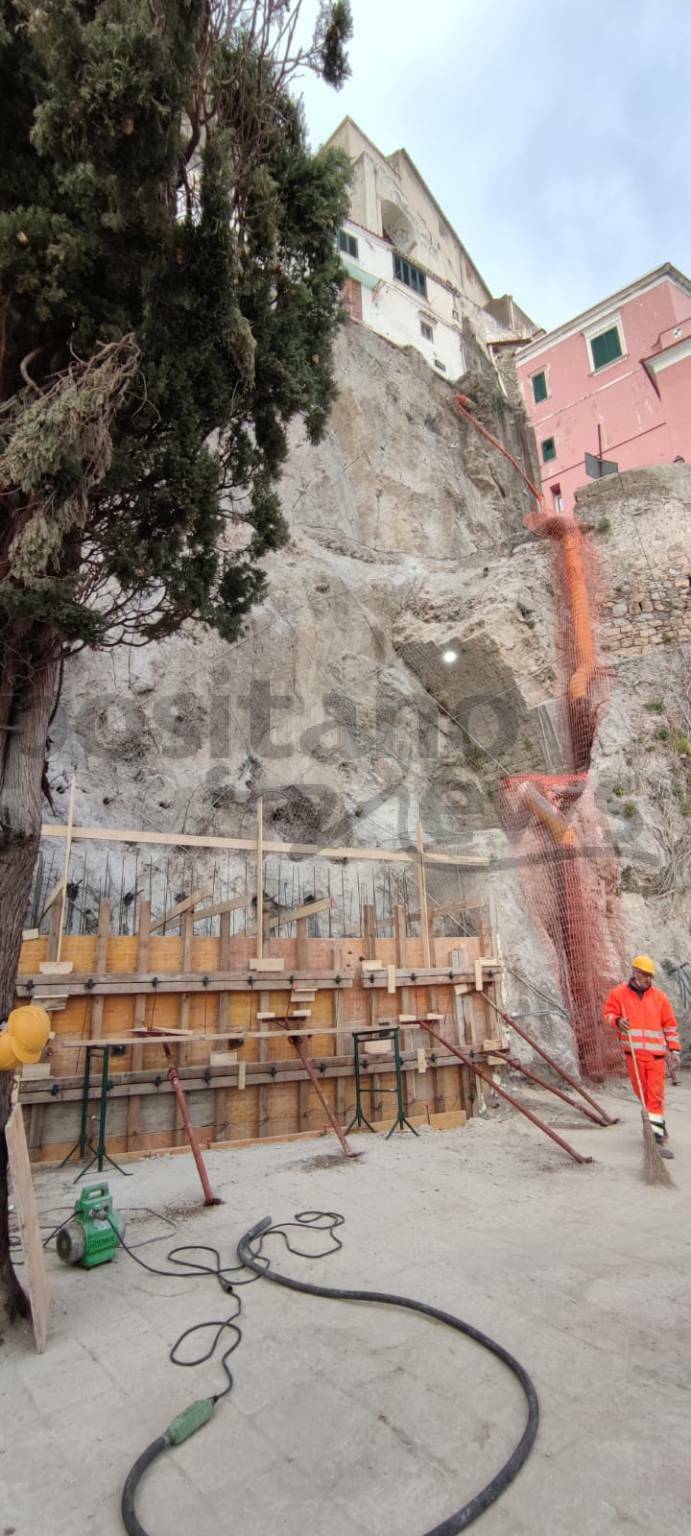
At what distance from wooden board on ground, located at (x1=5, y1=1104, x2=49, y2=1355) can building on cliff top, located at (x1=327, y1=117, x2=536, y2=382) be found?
95.5 feet

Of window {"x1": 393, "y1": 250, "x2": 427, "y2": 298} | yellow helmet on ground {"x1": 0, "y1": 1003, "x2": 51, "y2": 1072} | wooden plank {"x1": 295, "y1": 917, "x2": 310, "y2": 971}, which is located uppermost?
window {"x1": 393, "y1": 250, "x2": 427, "y2": 298}

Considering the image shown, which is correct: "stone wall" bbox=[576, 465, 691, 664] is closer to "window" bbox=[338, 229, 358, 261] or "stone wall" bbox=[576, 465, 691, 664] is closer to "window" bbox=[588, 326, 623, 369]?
"window" bbox=[588, 326, 623, 369]

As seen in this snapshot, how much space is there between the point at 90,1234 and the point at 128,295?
221 inches

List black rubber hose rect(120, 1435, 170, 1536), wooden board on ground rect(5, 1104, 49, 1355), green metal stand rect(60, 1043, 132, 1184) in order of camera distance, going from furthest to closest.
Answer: green metal stand rect(60, 1043, 132, 1184) < wooden board on ground rect(5, 1104, 49, 1355) < black rubber hose rect(120, 1435, 170, 1536)

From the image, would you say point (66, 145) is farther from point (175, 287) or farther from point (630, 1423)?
point (630, 1423)

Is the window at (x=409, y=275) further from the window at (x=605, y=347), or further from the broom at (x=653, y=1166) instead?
the broom at (x=653, y=1166)

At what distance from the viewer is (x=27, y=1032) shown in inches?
125

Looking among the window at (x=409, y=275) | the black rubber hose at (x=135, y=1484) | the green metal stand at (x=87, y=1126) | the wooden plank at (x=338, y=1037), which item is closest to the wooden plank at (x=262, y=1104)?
the wooden plank at (x=338, y=1037)

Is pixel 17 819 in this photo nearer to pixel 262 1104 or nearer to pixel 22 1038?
pixel 22 1038

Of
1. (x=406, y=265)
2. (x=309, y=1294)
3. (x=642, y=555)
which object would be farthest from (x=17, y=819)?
(x=406, y=265)

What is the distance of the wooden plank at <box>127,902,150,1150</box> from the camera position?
6.80 metres

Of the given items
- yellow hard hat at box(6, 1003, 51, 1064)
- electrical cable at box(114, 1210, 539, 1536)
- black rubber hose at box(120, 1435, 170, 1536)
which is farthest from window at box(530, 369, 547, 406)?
black rubber hose at box(120, 1435, 170, 1536)

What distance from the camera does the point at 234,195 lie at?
16.0 feet

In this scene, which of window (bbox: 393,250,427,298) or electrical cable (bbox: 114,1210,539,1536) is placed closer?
electrical cable (bbox: 114,1210,539,1536)
